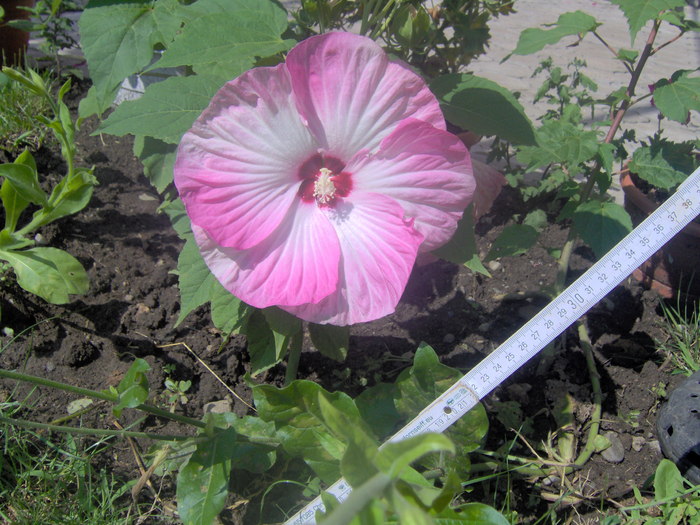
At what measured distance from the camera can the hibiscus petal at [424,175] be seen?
3.42ft

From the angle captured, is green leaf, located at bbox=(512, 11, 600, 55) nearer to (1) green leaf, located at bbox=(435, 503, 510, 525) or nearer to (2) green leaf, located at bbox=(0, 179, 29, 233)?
(1) green leaf, located at bbox=(435, 503, 510, 525)

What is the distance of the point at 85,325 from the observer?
1812 mm

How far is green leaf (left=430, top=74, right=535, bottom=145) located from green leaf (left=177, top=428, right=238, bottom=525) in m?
0.81

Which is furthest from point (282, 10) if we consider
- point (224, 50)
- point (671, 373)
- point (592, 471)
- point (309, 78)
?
point (671, 373)

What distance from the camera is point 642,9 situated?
1.40 metres

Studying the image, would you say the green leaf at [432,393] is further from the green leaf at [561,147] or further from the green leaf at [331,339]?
the green leaf at [561,147]

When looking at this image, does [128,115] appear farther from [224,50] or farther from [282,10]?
[282,10]

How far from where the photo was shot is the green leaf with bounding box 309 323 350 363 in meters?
1.35

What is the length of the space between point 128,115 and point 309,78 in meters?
0.41

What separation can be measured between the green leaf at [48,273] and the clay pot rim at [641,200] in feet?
5.28

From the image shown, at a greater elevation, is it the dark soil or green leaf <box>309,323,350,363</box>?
green leaf <box>309,323,350,363</box>

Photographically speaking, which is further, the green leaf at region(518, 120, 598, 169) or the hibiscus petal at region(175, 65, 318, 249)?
the green leaf at region(518, 120, 598, 169)

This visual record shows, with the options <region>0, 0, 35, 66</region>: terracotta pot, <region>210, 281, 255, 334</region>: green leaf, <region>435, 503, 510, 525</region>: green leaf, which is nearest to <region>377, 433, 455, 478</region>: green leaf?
<region>435, 503, 510, 525</region>: green leaf

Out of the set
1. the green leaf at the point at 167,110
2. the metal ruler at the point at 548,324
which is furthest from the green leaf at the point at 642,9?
the green leaf at the point at 167,110
